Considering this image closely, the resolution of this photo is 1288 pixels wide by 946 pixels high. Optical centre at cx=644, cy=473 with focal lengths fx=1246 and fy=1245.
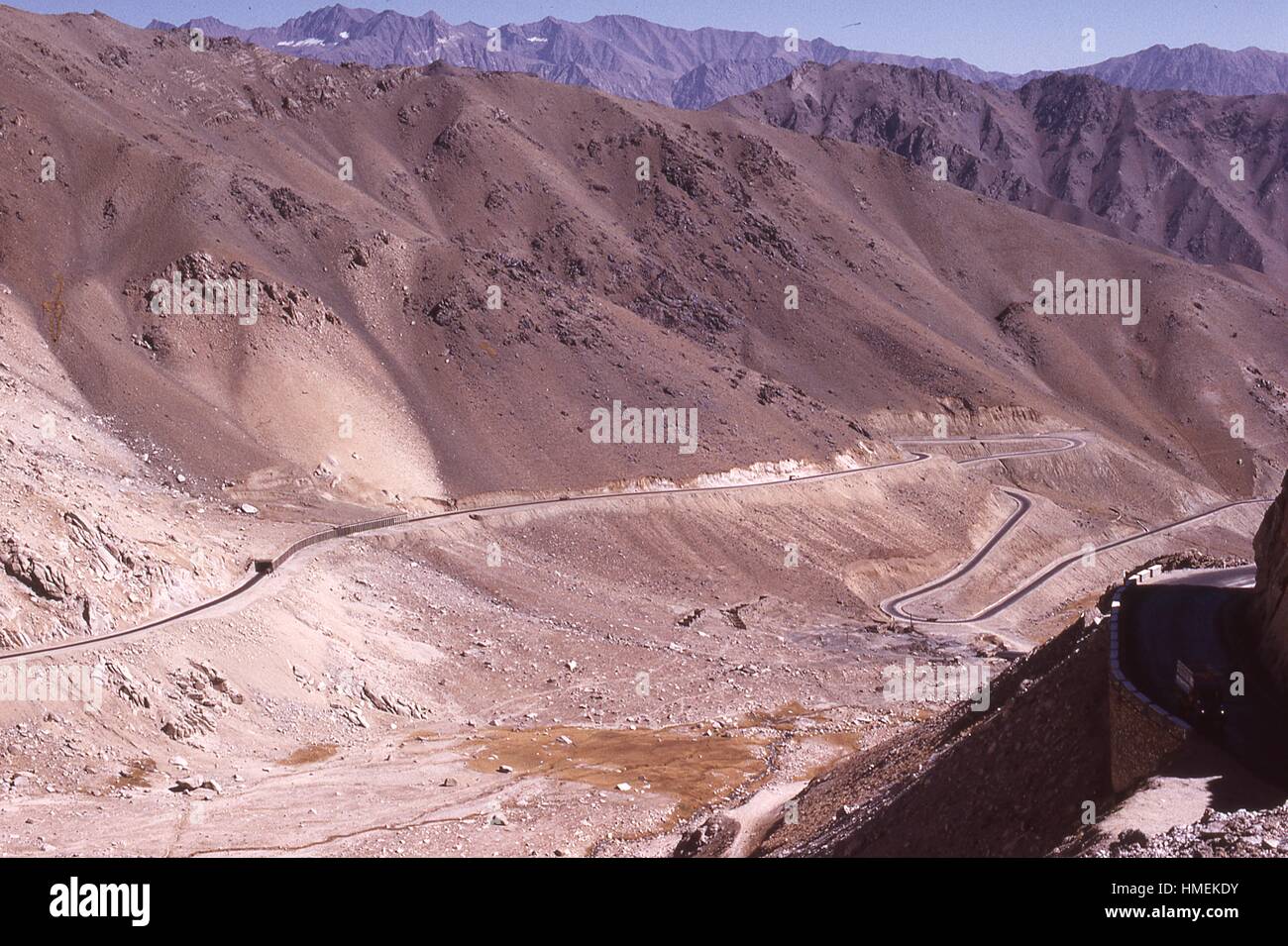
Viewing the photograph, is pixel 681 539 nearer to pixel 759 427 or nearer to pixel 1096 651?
pixel 759 427

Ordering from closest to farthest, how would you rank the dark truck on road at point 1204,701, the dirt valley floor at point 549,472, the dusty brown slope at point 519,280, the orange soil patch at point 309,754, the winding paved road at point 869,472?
the dark truck on road at point 1204,701 → the dirt valley floor at point 549,472 → the orange soil patch at point 309,754 → the winding paved road at point 869,472 → the dusty brown slope at point 519,280

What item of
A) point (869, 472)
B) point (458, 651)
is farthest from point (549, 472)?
point (458, 651)

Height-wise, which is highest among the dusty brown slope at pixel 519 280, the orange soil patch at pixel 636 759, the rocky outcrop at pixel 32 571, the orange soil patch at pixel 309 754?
the dusty brown slope at pixel 519 280

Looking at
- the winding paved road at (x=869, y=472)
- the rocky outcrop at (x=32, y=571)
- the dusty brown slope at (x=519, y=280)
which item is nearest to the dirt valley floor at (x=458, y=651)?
the rocky outcrop at (x=32, y=571)

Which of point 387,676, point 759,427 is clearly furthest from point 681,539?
point 387,676

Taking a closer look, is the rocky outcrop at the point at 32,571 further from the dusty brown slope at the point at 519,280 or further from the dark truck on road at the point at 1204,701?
the dark truck on road at the point at 1204,701

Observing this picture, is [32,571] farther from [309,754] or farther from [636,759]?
[636,759]
